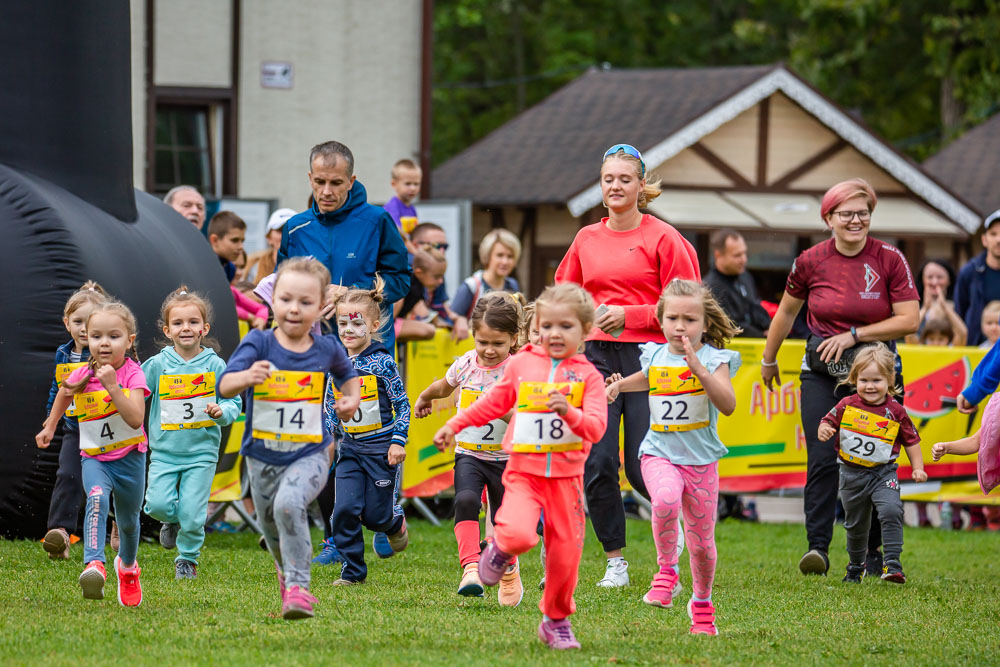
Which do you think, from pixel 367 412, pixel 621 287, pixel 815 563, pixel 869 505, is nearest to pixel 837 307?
pixel 869 505

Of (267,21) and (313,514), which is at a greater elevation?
(267,21)

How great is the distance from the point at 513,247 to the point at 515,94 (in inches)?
1230

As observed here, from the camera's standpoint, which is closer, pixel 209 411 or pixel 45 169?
pixel 209 411

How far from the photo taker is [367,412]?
7758mm

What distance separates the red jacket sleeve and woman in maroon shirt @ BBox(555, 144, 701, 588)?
1.50 m

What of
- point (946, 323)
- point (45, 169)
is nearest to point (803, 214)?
point (946, 323)

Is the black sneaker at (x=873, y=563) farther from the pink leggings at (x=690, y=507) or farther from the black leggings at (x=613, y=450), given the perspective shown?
the pink leggings at (x=690, y=507)

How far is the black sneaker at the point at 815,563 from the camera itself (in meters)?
8.68

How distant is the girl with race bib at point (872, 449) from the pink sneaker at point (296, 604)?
3.65 meters

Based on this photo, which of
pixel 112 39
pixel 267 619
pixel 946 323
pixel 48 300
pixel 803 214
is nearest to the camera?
pixel 267 619

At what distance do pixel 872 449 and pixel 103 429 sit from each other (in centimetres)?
429

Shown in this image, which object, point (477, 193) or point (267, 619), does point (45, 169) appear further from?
point (477, 193)

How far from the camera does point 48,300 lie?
8.64m

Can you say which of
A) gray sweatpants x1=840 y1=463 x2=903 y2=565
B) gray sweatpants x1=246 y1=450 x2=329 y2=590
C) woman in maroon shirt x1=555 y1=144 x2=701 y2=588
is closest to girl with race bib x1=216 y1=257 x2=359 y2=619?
gray sweatpants x1=246 y1=450 x2=329 y2=590
